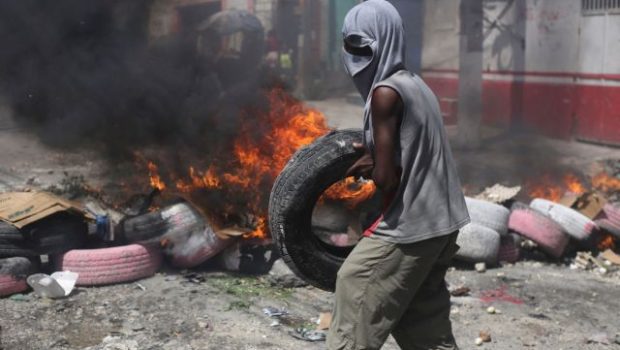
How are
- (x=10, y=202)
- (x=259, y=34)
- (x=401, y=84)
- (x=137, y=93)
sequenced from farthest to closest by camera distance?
1. (x=259, y=34)
2. (x=137, y=93)
3. (x=10, y=202)
4. (x=401, y=84)

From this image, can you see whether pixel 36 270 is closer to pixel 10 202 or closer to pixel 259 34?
pixel 10 202

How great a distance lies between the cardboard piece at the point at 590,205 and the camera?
23.4 ft

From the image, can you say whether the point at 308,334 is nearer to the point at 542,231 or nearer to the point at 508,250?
the point at 508,250

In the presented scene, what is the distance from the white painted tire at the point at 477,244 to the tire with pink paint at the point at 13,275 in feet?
12.2

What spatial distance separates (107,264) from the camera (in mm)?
5547

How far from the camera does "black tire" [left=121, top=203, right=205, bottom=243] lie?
19.3 ft

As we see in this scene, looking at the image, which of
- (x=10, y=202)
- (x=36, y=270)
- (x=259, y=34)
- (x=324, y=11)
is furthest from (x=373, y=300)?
(x=324, y=11)

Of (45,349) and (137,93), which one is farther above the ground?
(137,93)

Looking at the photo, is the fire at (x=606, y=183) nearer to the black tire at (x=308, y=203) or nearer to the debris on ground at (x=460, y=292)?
the debris on ground at (x=460, y=292)

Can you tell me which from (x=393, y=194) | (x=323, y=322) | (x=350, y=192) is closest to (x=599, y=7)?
(x=350, y=192)

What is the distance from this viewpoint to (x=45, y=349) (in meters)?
4.44

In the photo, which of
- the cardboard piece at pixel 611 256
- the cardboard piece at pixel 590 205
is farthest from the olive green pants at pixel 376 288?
the cardboard piece at pixel 590 205

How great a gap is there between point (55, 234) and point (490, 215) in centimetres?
399

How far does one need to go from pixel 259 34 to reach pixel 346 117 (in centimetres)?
269
